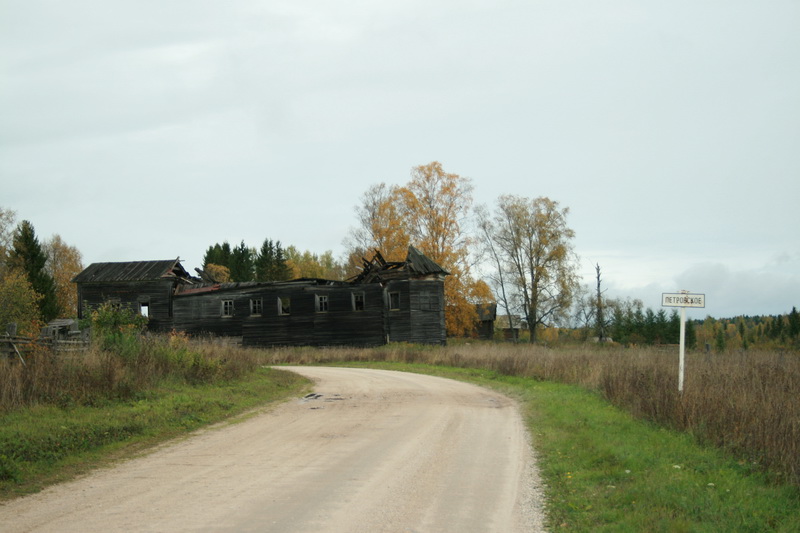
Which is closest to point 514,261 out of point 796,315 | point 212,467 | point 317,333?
point 317,333

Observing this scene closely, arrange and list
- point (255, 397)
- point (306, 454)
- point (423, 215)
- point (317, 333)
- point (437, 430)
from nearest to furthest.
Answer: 1. point (306, 454)
2. point (437, 430)
3. point (255, 397)
4. point (317, 333)
5. point (423, 215)

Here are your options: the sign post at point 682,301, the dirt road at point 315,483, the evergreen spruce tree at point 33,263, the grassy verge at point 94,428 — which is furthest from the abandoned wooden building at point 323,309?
the sign post at point 682,301

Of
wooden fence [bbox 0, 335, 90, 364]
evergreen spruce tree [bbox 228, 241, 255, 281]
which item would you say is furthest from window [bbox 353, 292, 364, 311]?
evergreen spruce tree [bbox 228, 241, 255, 281]

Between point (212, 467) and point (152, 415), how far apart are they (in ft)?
14.7

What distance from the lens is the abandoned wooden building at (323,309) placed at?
157 ft

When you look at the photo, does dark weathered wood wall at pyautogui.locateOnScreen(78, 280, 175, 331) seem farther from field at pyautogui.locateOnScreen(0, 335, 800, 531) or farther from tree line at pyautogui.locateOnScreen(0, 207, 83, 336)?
field at pyautogui.locateOnScreen(0, 335, 800, 531)

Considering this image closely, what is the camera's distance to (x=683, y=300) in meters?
13.5

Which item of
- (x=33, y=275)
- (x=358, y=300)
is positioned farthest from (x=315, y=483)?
(x=33, y=275)

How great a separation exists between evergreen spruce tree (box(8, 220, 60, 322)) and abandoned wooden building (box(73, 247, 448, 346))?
12.4 meters

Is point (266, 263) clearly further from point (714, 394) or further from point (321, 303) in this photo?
point (714, 394)

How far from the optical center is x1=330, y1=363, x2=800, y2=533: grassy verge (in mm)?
6754

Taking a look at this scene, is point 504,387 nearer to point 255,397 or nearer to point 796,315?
point 255,397

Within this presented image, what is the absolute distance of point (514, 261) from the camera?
6134 centimetres

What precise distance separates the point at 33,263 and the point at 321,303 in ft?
101
